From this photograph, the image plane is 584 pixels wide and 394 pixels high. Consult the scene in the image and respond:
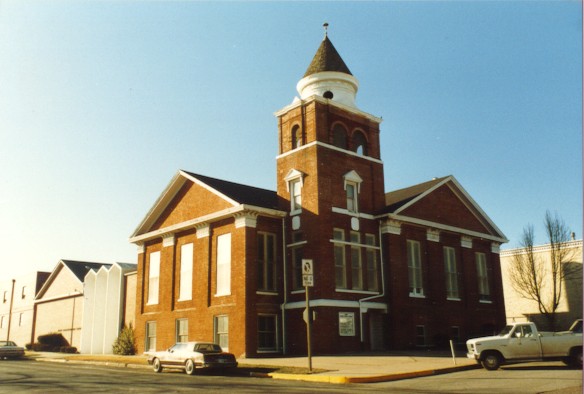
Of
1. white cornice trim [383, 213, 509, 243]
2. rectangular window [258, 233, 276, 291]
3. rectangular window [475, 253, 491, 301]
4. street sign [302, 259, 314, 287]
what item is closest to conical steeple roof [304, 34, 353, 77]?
white cornice trim [383, 213, 509, 243]

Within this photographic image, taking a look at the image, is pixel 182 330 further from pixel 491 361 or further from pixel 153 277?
pixel 491 361

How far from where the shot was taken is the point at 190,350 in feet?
75.7

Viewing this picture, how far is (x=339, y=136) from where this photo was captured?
33938 millimetres

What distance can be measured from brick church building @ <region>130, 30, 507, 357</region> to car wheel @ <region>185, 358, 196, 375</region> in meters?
6.46

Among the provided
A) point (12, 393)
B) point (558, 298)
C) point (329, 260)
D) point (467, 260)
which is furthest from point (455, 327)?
point (12, 393)

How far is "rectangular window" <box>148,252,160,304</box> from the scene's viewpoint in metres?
37.0

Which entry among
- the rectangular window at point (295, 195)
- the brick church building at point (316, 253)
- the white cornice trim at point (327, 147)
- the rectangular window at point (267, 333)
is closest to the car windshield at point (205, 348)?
the brick church building at point (316, 253)

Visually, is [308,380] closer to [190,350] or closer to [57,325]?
[190,350]

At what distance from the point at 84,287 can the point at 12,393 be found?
3245 cm

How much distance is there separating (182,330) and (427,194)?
1757cm

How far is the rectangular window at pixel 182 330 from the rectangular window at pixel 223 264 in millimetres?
3652

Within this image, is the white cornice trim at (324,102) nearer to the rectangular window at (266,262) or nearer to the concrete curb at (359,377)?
the rectangular window at (266,262)

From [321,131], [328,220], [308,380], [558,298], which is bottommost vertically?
[308,380]

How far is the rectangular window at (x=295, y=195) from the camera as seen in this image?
32188 millimetres
